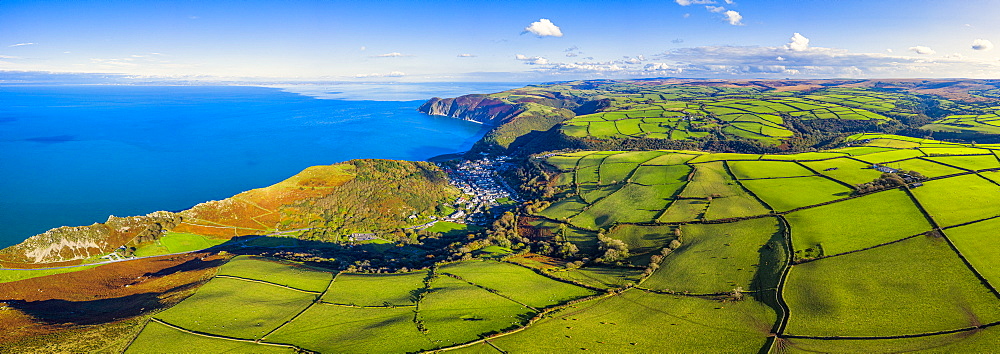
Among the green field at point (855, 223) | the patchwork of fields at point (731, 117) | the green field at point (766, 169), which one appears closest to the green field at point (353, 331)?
the green field at point (855, 223)

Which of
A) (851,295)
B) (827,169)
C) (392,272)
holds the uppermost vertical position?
(827,169)

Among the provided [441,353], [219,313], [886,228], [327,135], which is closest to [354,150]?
[327,135]

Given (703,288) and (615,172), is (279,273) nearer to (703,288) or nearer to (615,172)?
(703,288)

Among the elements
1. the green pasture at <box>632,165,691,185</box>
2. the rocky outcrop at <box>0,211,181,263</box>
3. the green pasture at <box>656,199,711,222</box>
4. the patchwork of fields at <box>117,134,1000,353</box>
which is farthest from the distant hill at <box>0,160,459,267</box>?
the green pasture at <box>656,199,711,222</box>

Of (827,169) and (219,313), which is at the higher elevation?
(827,169)

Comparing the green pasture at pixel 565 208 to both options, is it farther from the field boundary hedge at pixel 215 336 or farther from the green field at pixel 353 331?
the field boundary hedge at pixel 215 336

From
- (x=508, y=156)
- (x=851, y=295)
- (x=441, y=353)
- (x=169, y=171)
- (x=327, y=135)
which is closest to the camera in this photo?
(x=441, y=353)

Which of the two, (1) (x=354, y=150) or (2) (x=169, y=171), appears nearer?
(2) (x=169, y=171)

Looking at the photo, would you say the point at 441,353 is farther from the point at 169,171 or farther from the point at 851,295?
the point at 169,171
